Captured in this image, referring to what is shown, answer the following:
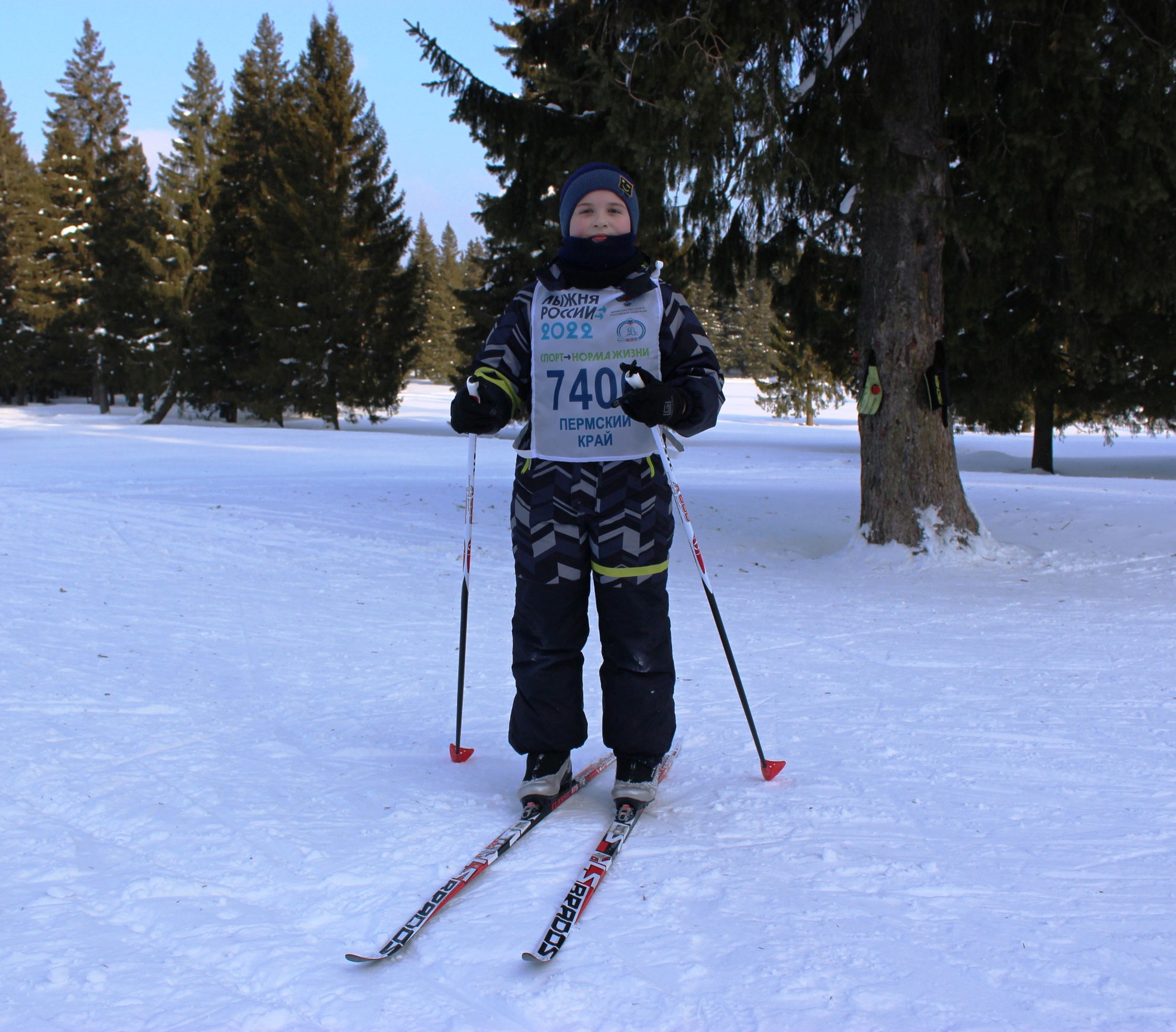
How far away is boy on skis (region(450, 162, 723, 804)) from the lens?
289cm

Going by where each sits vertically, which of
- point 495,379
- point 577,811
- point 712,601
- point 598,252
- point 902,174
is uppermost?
point 902,174

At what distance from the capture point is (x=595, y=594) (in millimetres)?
2865

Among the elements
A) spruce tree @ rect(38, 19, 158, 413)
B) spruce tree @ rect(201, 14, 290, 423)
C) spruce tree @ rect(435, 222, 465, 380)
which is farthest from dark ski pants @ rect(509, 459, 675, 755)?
spruce tree @ rect(435, 222, 465, 380)

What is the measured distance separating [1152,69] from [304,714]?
23.6ft

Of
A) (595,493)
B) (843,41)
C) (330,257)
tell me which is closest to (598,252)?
(595,493)

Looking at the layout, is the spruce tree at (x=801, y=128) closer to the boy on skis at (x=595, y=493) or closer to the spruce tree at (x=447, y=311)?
the boy on skis at (x=595, y=493)

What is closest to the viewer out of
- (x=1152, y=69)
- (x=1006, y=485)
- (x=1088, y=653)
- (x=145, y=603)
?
(x=1088, y=653)

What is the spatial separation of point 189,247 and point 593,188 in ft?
104

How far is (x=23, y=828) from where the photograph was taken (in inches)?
104

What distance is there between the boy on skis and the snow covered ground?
10.9 inches

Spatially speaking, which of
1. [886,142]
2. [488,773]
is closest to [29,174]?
[886,142]

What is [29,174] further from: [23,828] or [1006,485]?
[23,828]

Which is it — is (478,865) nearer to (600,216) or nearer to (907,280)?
(600,216)

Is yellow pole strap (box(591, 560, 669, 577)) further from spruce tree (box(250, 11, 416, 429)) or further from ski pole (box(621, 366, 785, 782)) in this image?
spruce tree (box(250, 11, 416, 429))
